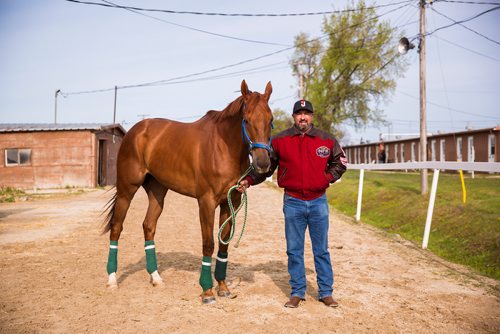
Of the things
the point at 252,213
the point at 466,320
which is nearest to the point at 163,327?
the point at 466,320

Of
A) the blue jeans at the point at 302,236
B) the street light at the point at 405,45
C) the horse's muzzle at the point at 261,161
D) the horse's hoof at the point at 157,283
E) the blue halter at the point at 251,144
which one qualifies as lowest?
the horse's hoof at the point at 157,283

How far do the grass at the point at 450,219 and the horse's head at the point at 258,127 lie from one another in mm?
3887

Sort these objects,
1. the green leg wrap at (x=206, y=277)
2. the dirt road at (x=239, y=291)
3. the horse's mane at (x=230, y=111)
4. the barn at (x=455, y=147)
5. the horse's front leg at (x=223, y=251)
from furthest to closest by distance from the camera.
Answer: the barn at (x=455, y=147) < the horse's front leg at (x=223, y=251) < the horse's mane at (x=230, y=111) < the green leg wrap at (x=206, y=277) < the dirt road at (x=239, y=291)

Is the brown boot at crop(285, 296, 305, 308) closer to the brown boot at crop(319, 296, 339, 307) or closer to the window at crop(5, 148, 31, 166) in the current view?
the brown boot at crop(319, 296, 339, 307)

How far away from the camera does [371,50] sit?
122 ft

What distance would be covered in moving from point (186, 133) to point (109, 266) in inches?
81.0

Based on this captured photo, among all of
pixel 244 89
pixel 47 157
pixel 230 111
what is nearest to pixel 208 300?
pixel 230 111

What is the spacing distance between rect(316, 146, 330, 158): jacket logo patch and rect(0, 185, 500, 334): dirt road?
65.9 inches

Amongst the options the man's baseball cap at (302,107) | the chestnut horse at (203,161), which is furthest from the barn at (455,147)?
the man's baseball cap at (302,107)

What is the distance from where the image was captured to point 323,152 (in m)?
4.70

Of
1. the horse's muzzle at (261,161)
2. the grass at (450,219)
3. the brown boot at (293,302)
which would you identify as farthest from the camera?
the grass at (450,219)

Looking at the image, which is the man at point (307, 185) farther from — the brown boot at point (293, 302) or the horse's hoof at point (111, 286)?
the horse's hoof at point (111, 286)

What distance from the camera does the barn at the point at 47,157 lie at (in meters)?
26.4

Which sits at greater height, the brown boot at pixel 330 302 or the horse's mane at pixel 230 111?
the horse's mane at pixel 230 111
